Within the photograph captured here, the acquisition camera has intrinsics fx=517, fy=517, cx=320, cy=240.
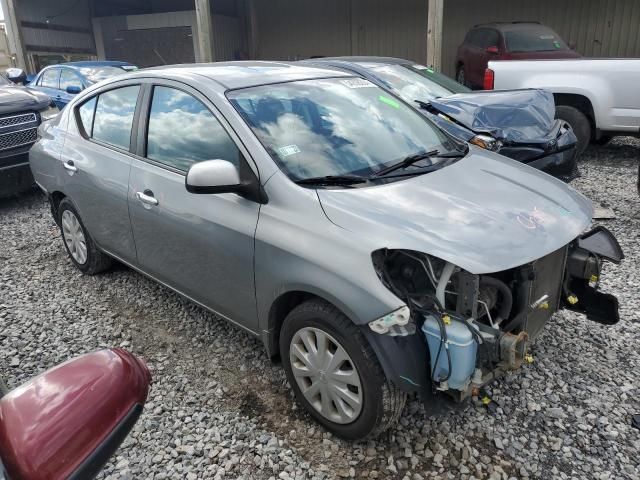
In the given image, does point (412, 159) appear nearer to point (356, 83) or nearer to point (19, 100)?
point (356, 83)

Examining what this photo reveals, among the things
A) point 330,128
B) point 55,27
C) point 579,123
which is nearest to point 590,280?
point 330,128

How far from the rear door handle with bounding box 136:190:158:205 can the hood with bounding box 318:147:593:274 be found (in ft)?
4.06

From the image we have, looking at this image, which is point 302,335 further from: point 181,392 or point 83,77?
point 83,77

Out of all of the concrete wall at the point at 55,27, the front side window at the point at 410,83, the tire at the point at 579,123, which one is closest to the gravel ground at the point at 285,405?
the front side window at the point at 410,83

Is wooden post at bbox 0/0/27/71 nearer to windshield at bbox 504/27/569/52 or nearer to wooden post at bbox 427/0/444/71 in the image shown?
wooden post at bbox 427/0/444/71

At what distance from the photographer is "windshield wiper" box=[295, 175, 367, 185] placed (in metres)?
2.55

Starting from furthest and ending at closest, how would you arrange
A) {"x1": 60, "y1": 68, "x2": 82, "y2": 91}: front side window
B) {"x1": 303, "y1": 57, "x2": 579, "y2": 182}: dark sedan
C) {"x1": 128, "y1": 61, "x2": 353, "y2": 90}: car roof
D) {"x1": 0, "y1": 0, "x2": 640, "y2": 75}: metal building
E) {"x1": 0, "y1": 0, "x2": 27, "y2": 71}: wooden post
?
{"x1": 0, "y1": 0, "x2": 27, "y2": 71}: wooden post → {"x1": 0, "y1": 0, "x2": 640, "y2": 75}: metal building → {"x1": 60, "y1": 68, "x2": 82, "y2": 91}: front side window → {"x1": 303, "y1": 57, "x2": 579, "y2": 182}: dark sedan → {"x1": 128, "y1": 61, "x2": 353, "y2": 90}: car roof

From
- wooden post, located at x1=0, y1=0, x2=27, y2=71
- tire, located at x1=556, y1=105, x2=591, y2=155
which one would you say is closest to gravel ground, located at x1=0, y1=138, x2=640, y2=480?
tire, located at x1=556, y1=105, x2=591, y2=155

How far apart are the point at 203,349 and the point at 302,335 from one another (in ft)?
3.65

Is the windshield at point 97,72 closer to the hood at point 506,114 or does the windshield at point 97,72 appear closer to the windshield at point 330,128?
the hood at point 506,114

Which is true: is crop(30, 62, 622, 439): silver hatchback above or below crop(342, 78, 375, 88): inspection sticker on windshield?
below

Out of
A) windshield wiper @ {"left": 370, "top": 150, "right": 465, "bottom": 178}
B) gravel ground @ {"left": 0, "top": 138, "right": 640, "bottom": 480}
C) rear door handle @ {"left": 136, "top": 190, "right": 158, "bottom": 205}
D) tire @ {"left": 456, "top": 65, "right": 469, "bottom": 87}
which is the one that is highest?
windshield wiper @ {"left": 370, "top": 150, "right": 465, "bottom": 178}

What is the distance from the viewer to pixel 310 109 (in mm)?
2977

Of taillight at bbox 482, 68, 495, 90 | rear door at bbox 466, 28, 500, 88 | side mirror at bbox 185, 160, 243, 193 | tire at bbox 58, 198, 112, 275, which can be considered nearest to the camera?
side mirror at bbox 185, 160, 243, 193
